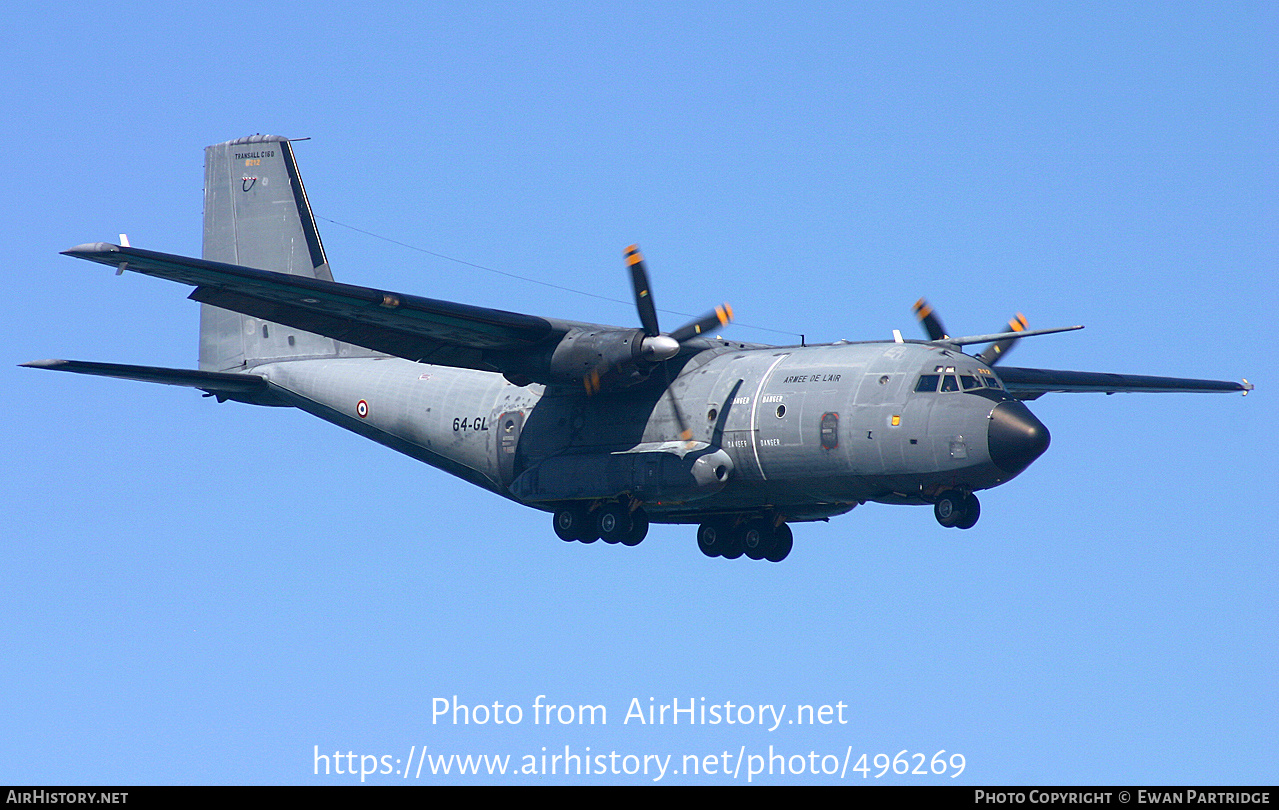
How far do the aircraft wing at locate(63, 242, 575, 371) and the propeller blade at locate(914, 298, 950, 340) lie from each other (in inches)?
230

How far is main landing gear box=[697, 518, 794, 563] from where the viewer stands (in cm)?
2730

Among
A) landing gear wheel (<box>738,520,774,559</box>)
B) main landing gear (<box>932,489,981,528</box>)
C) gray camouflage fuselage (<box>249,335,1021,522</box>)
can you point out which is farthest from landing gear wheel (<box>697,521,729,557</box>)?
main landing gear (<box>932,489,981,528</box>)

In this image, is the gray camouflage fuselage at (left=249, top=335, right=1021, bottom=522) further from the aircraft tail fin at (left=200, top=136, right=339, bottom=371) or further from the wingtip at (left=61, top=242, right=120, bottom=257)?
the wingtip at (left=61, top=242, right=120, bottom=257)

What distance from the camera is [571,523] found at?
26609 mm

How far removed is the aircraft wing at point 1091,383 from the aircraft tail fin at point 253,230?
13.5m

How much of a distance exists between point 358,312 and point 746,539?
793cm

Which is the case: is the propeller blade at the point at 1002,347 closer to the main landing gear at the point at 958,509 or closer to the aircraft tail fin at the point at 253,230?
the main landing gear at the point at 958,509

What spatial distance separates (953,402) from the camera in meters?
23.4

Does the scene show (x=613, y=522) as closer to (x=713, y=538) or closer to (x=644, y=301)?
(x=713, y=538)

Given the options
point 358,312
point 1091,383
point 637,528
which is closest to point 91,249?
point 358,312
